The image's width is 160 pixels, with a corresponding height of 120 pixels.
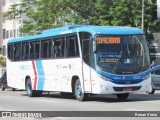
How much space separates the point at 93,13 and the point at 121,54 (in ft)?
87.6

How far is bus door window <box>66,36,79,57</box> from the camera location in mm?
22312

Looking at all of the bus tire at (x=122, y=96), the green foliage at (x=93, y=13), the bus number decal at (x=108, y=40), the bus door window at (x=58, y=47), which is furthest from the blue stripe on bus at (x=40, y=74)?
the green foliage at (x=93, y=13)

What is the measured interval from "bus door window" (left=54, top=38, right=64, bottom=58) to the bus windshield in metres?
3.01

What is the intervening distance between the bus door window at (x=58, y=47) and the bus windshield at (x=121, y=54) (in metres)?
3.01

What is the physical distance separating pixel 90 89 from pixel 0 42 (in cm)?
6545

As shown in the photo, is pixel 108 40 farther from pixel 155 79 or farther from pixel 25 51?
pixel 155 79

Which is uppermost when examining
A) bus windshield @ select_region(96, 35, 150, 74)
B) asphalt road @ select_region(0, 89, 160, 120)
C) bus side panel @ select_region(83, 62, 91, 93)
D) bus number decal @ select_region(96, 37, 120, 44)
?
bus number decal @ select_region(96, 37, 120, 44)

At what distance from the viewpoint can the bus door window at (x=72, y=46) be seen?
2231cm

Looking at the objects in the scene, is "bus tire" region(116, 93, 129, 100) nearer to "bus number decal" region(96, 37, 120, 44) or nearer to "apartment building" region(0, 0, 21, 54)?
"bus number decal" region(96, 37, 120, 44)

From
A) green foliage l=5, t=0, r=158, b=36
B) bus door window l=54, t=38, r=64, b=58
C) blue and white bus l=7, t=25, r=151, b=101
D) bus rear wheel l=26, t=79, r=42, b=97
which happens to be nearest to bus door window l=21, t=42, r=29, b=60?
bus rear wheel l=26, t=79, r=42, b=97

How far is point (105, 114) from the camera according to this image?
→ 15.8 metres

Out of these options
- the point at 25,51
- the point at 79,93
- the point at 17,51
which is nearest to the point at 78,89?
the point at 79,93

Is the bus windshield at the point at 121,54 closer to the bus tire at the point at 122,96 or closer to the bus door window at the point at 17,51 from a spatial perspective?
the bus tire at the point at 122,96

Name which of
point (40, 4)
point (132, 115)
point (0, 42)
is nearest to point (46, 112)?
point (132, 115)
